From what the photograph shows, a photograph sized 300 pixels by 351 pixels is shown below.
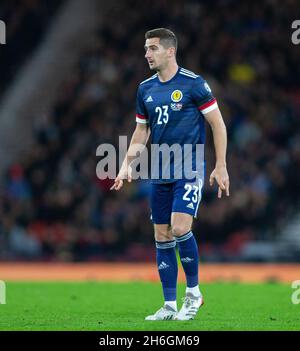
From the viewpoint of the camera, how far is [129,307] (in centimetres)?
1242

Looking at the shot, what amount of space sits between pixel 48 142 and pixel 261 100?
5.29 m

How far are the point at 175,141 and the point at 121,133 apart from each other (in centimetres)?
1374

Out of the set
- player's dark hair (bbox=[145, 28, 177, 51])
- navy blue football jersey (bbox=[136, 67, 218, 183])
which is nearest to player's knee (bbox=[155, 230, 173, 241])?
navy blue football jersey (bbox=[136, 67, 218, 183])

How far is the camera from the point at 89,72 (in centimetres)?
2614

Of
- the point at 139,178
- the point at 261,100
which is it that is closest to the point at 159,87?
the point at 139,178

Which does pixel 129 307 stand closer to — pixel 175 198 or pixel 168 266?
pixel 168 266

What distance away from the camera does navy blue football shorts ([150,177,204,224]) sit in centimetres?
1029

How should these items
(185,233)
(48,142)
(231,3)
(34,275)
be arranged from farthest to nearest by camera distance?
(231,3) → (48,142) → (34,275) → (185,233)

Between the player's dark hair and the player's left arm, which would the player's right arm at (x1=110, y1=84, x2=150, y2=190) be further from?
the player's left arm

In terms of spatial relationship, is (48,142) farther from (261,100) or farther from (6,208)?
(261,100)

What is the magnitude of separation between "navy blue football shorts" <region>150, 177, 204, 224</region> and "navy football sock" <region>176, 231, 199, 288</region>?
0.26 meters

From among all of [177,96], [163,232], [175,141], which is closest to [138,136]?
[175,141]

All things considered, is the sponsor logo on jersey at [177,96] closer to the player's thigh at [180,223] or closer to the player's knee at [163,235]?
the player's thigh at [180,223]

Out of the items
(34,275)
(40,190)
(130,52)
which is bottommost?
(34,275)
